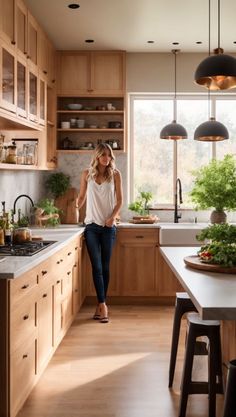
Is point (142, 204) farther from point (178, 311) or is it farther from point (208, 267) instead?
point (208, 267)

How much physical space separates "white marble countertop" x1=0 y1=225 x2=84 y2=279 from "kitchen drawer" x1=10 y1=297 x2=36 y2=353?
209 mm

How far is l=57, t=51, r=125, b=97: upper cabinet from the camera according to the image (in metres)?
5.92

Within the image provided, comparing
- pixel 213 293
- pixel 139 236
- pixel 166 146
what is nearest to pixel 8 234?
pixel 139 236

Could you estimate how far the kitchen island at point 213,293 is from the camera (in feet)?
6.38

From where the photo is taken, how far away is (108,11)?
4.57m

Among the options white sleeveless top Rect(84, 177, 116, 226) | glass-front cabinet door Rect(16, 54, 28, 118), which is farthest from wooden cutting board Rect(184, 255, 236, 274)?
white sleeveless top Rect(84, 177, 116, 226)

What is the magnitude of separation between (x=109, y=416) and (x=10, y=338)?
755mm

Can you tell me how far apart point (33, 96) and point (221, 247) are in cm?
242

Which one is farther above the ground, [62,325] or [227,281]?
[227,281]

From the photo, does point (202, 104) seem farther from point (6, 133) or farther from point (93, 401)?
point (93, 401)

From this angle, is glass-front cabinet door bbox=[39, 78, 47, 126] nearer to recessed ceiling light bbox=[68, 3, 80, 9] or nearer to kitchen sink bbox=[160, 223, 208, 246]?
recessed ceiling light bbox=[68, 3, 80, 9]

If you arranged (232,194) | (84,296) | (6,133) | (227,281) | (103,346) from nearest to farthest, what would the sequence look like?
(227,281), (103,346), (6,133), (232,194), (84,296)

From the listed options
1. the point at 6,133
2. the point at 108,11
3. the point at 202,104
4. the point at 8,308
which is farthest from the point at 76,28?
the point at 8,308

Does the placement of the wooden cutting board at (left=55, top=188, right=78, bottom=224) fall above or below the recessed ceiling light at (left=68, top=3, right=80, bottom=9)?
below
